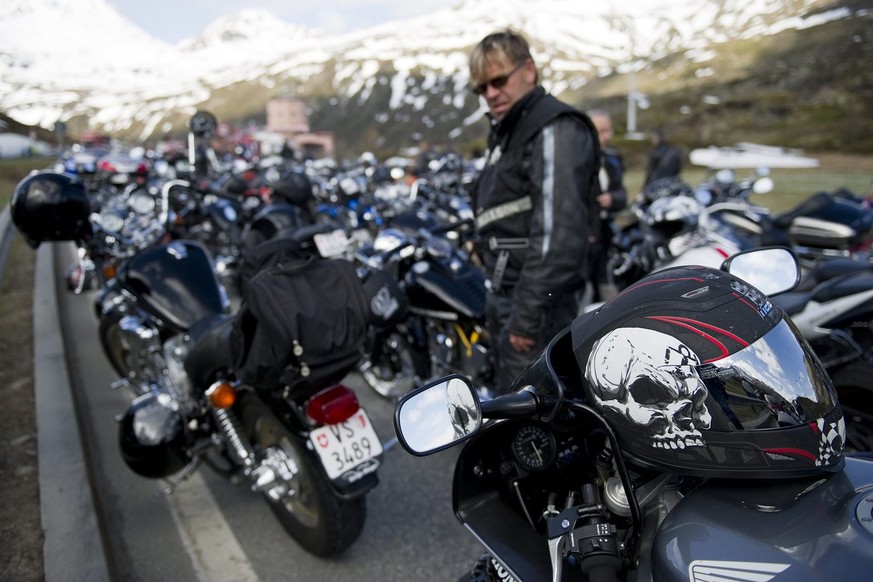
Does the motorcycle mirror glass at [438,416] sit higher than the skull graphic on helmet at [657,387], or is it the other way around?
the skull graphic on helmet at [657,387]

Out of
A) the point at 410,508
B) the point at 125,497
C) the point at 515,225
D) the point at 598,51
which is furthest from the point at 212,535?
the point at 598,51

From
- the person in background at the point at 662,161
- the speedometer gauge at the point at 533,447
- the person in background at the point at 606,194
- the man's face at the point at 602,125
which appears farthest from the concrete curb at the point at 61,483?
the person in background at the point at 662,161

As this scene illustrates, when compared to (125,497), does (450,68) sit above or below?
below

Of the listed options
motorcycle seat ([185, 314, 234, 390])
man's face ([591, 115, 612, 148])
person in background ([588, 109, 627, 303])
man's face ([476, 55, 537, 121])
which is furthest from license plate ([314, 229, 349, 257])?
man's face ([591, 115, 612, 148])

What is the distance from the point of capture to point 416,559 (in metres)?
2.72

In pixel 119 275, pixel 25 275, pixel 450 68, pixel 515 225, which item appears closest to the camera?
pixel 515 225

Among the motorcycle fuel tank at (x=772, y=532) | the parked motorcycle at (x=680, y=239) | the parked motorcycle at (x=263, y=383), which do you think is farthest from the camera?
the parked motorcycle at (x=680, y=239)

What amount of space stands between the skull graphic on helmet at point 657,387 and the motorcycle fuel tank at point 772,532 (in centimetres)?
13

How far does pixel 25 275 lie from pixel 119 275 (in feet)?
18.3

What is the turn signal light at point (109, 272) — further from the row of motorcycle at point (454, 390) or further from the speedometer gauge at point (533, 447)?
the speedometer gauge at point (533, 447)

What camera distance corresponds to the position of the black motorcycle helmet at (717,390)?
1.13 m

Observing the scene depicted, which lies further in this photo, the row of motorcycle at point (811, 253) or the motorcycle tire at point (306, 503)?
the row of motorcycle at point (811, 253)

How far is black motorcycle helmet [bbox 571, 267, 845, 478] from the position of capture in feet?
3.70

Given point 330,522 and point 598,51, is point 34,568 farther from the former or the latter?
point 598,51
